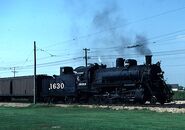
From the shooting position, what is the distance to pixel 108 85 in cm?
3684

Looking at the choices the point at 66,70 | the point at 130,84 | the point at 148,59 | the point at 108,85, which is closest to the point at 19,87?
the point at 66,70

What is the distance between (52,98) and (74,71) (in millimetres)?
4775

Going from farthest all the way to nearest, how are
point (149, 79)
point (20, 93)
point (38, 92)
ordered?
point (20, 93) < point (38, 92) < point (149, 79)

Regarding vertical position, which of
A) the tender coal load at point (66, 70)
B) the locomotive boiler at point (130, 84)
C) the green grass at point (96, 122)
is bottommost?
the green grass at point (96, 122)

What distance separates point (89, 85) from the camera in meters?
39.5

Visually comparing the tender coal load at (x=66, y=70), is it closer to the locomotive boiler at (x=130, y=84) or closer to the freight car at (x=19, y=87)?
the freight car at (x=19, y=87)

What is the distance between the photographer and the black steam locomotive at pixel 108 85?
34188mm

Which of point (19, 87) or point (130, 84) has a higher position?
point (19, 87)

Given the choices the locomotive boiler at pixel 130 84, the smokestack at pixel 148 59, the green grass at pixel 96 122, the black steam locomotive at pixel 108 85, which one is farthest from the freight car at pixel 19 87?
the green grass at pixel 96 122

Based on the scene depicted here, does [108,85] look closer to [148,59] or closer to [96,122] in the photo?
[148,59]

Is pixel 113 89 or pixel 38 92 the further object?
pixel 38 92

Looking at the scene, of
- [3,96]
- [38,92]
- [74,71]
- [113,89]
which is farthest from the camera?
[3,96]

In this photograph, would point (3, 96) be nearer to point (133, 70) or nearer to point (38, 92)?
point (38, 92)

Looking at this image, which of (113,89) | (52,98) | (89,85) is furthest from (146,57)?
(52,98)
